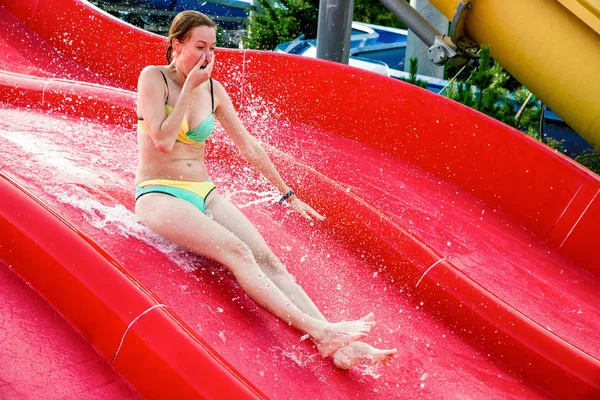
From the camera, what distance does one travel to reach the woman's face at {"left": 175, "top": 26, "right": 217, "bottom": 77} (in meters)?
2.94

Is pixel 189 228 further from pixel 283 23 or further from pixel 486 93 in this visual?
pixel 283 23

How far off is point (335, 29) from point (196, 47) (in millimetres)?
3361

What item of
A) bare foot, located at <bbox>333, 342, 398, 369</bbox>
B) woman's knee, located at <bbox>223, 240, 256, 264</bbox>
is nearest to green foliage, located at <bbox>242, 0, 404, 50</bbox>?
woman's knee, located at <bbox>223, 240, 256, 264</bbox>

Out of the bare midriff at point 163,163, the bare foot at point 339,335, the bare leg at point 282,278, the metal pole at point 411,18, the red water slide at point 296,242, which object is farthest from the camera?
the metal pole at point 411,18

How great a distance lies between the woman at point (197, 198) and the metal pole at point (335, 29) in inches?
121

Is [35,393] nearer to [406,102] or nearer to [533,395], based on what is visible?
[533,395]

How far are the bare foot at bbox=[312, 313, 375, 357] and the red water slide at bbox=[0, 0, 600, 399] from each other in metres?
0.11

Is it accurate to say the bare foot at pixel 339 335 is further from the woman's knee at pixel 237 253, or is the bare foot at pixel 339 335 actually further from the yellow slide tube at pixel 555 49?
the yellow slide tube at pixel 555 49

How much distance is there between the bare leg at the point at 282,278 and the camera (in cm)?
278

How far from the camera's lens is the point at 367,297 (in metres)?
3.44

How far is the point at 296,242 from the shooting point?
3.69 meters

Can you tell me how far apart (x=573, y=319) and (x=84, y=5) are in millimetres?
4418

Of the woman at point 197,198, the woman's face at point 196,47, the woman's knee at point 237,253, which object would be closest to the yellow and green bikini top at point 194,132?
the woman at point 197,198

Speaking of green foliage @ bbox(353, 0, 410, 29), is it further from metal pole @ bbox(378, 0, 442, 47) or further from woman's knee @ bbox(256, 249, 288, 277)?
woman's knee @ bbox(256, 249, 288, 277)
